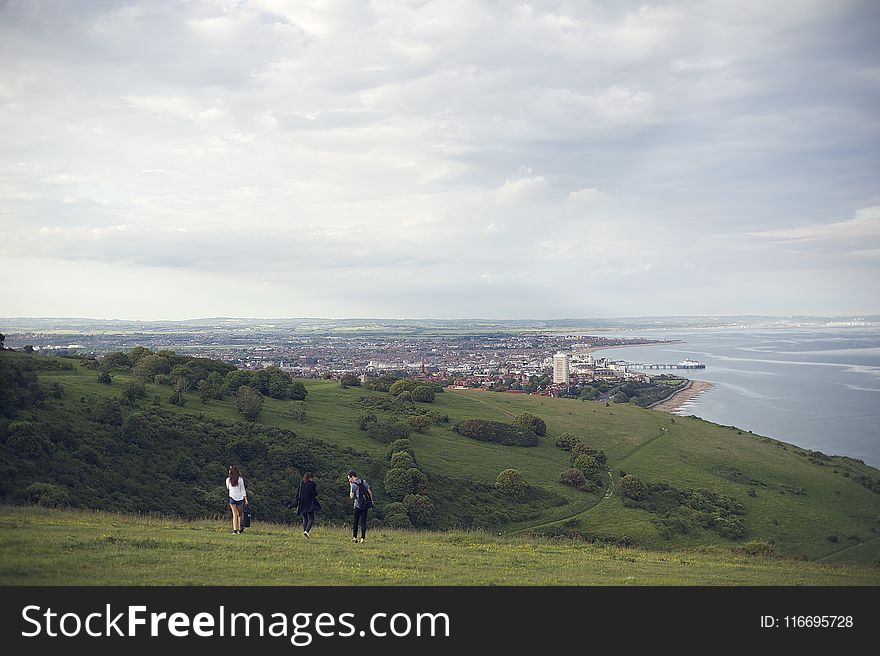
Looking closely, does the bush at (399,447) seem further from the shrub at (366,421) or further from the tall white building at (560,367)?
the tall white building at (560,367)

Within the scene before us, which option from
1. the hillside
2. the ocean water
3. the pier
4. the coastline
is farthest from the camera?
the pier

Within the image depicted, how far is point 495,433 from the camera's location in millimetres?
53219

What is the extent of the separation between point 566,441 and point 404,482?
2306 cm

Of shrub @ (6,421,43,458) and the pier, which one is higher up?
shrub @ (6,421,43,458)

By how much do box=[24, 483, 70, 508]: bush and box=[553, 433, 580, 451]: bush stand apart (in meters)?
40.7

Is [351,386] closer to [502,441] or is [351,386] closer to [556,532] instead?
[502,441]

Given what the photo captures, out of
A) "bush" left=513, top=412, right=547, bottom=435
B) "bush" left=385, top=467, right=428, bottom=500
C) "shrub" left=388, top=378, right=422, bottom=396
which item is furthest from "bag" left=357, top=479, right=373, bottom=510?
"shrub" left=388, top=378, right=422, bottom=396

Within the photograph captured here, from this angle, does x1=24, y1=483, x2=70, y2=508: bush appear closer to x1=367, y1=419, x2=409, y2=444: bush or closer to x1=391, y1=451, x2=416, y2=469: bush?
x1=391, y1=451, x2=416, y2=469: bush

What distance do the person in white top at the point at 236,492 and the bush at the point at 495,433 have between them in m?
38.0

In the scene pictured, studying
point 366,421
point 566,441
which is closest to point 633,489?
point 566,441

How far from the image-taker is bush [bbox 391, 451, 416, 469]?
38859mm

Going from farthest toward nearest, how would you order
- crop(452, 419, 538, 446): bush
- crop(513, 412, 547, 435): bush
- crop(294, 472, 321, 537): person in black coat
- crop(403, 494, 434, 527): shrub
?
crop(513, 412, 547, 435): bush < crop(452, 419, 538, 446): bush < crop(403, 494, 434, 527): shrub < crop(294, 472, 321, 537): person in black coat

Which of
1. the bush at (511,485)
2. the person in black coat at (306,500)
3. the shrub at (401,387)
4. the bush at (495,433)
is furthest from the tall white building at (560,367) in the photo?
the person in black coat at (306,500)

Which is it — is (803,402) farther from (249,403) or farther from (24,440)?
(24,440)
